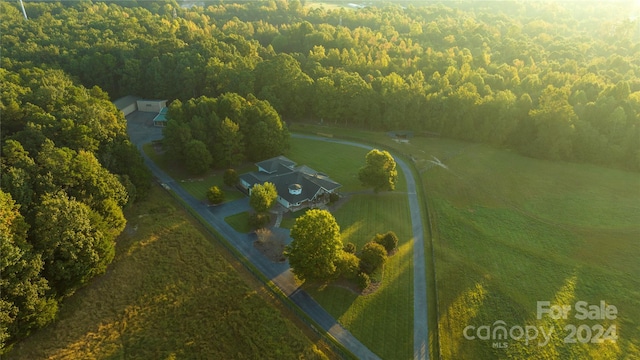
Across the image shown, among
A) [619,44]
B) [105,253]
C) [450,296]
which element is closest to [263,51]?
[105,253]

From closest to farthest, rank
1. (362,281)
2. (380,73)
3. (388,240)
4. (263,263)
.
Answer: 1. (362,281)
2. (263,263)
3. (388,240)
4. (380,73)

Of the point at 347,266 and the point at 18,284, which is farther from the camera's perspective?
the point at 347,266

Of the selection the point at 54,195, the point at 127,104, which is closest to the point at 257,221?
the point at 54,195

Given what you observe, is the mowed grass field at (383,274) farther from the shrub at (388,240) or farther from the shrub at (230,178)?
the shrub at (230,178)

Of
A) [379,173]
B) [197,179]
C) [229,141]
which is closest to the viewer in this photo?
[379,173]

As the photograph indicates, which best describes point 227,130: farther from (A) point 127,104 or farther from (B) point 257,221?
(A) point 127,104

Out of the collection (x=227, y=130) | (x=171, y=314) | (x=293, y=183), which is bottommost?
(x=171, y=314)

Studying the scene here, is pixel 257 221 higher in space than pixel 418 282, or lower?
higher

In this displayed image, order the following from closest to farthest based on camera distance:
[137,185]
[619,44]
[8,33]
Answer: [137,185] < [8,33] < [619,44]

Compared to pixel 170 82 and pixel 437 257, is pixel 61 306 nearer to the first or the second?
pixel 437 257
